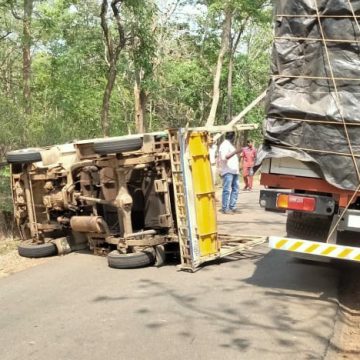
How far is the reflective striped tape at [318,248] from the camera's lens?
5.84m

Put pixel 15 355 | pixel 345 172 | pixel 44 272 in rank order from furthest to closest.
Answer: pixel 44 272, pixel 345 172, pixel 15 355

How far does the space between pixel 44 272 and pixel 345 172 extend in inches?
167

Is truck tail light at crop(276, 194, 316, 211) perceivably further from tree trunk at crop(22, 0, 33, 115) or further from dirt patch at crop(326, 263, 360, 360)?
tree trunk at crop(22, 0, 33, 115)

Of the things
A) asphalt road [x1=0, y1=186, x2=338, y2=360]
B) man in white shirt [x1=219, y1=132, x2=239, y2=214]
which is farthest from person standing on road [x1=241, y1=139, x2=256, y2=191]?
asphalt road [x1=0, y1=186, x2=338, y2=360]

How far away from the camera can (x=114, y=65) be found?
587 inches

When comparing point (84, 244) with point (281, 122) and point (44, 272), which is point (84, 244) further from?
point (281, 122)

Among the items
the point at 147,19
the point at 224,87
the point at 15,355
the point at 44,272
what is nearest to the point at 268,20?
the point at 147,19

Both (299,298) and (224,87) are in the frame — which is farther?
(224,87)

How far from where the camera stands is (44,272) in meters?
7.90

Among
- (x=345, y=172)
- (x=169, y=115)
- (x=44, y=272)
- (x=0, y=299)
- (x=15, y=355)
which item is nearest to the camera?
(x=15, y=355)

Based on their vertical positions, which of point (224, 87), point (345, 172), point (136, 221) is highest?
point (224, 87)

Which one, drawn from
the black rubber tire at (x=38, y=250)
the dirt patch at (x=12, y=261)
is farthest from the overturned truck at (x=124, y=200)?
the dirt patch at (x=12, y=261)

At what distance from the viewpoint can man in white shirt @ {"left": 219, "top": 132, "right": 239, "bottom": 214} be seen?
42.7ft

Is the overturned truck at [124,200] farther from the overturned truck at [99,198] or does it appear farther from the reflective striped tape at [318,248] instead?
the reflective striped tape at [318,248]
